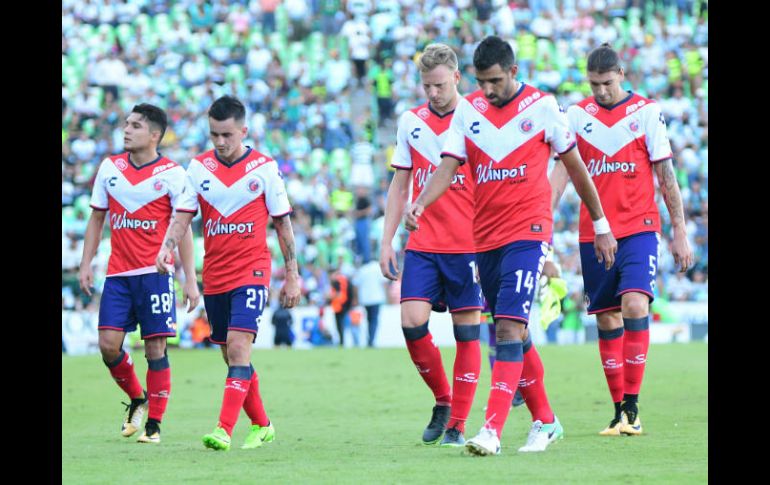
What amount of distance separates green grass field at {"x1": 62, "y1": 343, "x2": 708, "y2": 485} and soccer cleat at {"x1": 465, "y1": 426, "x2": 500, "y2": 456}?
0.05m

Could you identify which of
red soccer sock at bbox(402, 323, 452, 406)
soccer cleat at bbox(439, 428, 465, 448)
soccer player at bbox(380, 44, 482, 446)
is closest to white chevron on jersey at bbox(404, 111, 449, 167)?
soccer player at bbox(380, 44, 482, 446)

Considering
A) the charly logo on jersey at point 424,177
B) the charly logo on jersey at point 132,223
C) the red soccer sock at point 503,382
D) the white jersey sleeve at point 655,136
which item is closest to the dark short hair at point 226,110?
the charly logo on jersey at point 424,177

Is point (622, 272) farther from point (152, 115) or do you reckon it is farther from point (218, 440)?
point (152, 115)

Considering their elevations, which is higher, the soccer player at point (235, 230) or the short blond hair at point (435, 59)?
the short blond hair at point (435, 59)

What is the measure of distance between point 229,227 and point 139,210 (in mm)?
1425

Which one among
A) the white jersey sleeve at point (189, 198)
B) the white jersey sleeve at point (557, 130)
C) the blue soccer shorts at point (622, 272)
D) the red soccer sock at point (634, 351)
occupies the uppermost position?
the white jersey sleeve at point (557, 130)

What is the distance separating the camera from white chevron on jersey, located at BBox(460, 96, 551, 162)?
347 inches

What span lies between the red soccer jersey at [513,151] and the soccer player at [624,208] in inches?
58.6

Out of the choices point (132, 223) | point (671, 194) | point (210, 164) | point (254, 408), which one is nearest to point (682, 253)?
point (671, 194)

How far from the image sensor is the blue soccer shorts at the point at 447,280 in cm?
1007

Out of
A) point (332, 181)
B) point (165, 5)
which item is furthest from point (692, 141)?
point (165, 5)

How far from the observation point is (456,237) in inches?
397

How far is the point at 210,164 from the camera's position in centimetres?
1036

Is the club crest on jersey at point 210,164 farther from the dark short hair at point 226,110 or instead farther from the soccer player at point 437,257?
the soccer player at point 437,257
